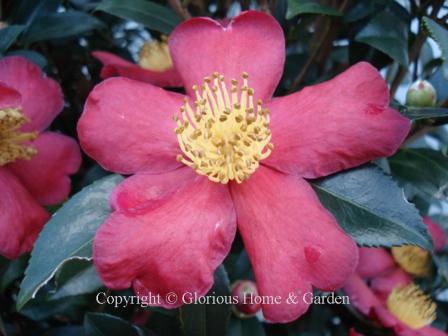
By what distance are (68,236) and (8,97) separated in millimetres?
194

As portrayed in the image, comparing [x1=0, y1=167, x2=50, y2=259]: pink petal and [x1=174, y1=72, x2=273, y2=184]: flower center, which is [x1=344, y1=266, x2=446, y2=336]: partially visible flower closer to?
[x1=174, y1=72, x2=273, y2=184]: flower center

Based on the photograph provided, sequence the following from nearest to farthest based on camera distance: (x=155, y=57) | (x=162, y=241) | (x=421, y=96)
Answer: (x=162, y=241) < (x=421, y=96) < (x=155, y=57)

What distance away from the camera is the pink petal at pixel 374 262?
1045 mm

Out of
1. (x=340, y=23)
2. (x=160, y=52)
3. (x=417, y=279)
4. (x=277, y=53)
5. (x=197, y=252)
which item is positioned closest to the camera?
(x=197, y=252)

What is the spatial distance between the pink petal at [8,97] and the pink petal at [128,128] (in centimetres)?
10

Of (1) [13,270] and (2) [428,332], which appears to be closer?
(1) [13,270]

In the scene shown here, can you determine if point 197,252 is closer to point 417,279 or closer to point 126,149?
point 126,149

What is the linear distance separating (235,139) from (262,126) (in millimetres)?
35

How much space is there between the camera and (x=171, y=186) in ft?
2.25

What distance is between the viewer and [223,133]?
2.31ft

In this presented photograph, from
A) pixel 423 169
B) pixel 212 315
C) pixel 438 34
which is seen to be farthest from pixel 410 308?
pixel 438 34

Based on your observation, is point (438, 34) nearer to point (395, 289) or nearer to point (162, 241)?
point (162, 241)

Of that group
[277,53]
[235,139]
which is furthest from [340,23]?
[235,139]

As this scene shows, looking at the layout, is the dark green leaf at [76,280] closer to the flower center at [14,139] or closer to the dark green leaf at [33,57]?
the flower center at [14,139]
